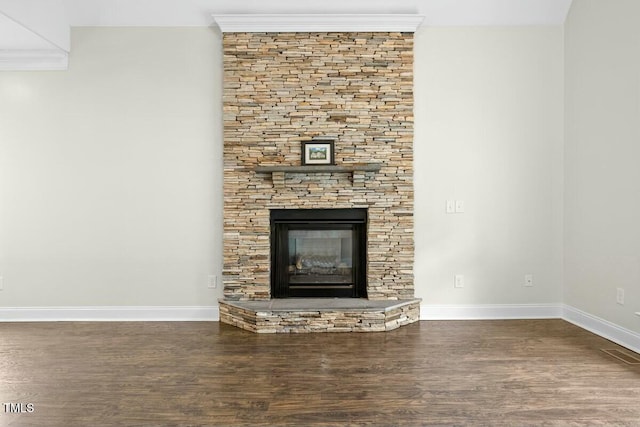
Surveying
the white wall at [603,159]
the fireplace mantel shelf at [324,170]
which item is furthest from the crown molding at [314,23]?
the white wall at [603,159]

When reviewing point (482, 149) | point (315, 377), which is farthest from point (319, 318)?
point (482, 149)

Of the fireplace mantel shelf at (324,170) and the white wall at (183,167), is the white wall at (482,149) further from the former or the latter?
the fireplace mantel shelf at (324,170)

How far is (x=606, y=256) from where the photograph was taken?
380 cm

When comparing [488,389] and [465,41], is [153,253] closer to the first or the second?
[488,389]

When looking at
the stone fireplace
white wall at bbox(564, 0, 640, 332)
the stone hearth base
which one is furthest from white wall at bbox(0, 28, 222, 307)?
white wall at bbox(564, 0, 640, 332)

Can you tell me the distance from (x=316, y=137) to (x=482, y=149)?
1.61 metres

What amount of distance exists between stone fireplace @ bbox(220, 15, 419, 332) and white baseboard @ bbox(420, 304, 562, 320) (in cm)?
22

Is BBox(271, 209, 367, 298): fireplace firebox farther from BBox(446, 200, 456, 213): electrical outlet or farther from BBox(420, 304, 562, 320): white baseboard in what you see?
BBox(446, 200, 456, 213): electrical outlet

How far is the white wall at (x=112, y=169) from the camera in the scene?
4375 mm

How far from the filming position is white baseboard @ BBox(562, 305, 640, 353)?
11.4ft

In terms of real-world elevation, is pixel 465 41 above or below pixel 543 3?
below

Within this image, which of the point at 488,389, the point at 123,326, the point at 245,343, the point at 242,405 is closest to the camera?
the point at 242,405

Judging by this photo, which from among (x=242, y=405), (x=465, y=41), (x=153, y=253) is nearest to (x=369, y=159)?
(x=465, y=41)

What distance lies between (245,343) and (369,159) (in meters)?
1.99
